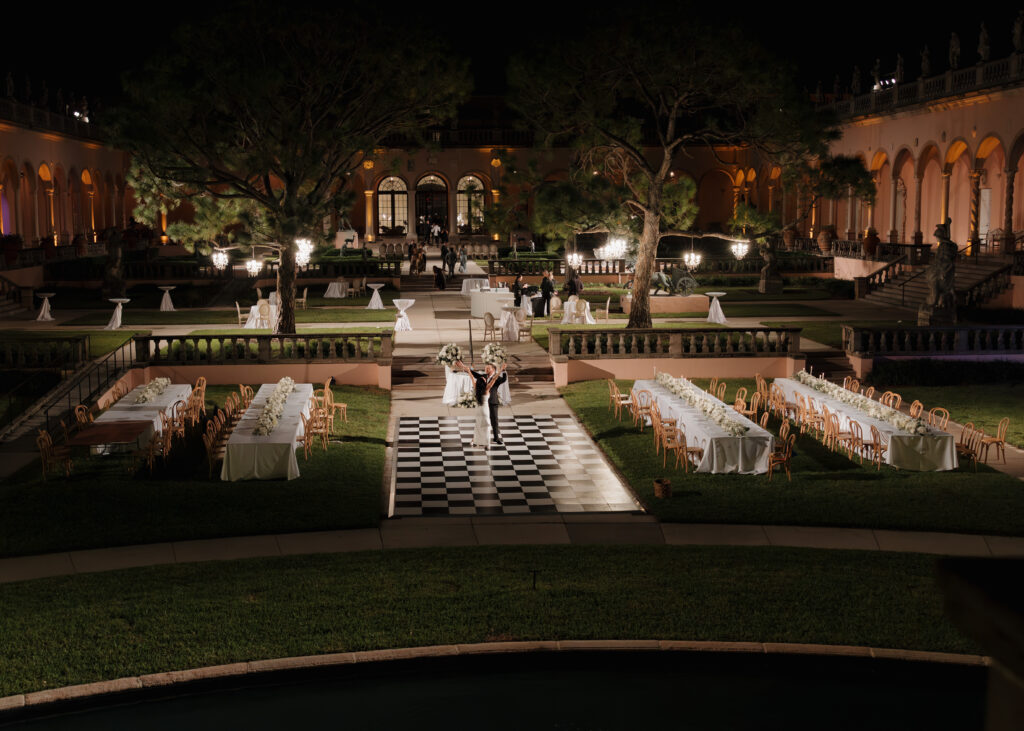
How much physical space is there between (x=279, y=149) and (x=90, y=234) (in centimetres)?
3823

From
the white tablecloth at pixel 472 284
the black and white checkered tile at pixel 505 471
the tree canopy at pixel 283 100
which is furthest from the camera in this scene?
the white tablecloth at pixel 472 284

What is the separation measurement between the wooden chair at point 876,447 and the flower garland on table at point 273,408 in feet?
29.4

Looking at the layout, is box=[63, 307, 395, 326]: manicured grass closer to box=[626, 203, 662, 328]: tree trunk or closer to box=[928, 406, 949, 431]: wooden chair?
box=[626, 203, 662, 328]: tree trunk

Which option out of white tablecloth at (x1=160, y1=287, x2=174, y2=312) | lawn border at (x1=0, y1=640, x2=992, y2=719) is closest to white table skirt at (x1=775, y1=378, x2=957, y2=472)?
lawn border at (x1=0, y1=640, x2=992, y2=719)

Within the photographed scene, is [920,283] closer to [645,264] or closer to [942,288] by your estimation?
[942,288]

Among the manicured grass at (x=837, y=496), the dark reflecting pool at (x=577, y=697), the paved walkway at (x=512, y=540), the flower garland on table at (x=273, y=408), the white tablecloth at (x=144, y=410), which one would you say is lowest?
the dark reflecting pool at (x=577, y=697)

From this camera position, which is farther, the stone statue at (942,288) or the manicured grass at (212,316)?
the manicured grass at (212,316)

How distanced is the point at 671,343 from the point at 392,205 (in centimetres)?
4461

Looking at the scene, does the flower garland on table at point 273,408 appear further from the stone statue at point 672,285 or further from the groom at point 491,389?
the stone statue at point 672,285

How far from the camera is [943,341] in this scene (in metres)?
25.6

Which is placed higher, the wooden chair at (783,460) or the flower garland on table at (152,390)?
the flower garland on table at (152,390)

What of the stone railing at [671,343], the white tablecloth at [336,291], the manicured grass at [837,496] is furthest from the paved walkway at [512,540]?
the white tablecloth at [336,291]

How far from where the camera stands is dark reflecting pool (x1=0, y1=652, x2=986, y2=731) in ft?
29.6

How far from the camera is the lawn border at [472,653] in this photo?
9203 millimetres
